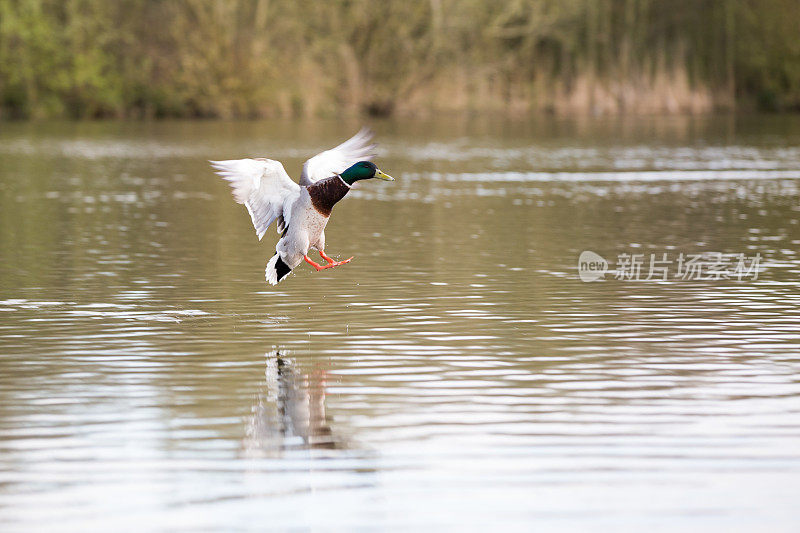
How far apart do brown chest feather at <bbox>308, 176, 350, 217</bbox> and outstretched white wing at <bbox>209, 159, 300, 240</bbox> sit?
27 cm

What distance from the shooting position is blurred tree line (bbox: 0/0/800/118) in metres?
82.1

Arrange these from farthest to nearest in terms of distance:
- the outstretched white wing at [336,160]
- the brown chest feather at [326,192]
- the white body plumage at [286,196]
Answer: the outstretched white wing at [336,160] → the white body plumage at [286,196] → the brown chest feather at [326,192]

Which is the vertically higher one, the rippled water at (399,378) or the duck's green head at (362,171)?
the duck's green head at (362,171)

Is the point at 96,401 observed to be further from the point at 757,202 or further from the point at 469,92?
the point at 469,92

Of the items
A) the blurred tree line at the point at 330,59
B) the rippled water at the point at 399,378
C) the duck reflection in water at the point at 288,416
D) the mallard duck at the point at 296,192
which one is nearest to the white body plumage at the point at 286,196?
the mallard duck at the point at 296,192

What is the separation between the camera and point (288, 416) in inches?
386

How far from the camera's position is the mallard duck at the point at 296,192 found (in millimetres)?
13641

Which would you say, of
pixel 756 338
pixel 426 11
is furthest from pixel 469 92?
pixel 756 338

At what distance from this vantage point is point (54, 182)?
36062 millimetres

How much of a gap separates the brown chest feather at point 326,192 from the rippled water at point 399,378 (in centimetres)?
103

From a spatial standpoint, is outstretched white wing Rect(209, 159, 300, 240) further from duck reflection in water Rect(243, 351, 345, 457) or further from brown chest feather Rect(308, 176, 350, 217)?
duck reflection in water Rect(243, 351, 345, 457)

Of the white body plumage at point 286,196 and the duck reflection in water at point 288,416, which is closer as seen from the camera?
the duck reflection in water at point 288,416

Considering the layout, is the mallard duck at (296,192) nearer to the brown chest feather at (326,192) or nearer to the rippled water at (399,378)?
the brown chest feather at (326,192)

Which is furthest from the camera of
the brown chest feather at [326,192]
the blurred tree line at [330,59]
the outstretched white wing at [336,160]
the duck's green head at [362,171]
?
the blurred tree line at [330,59]
